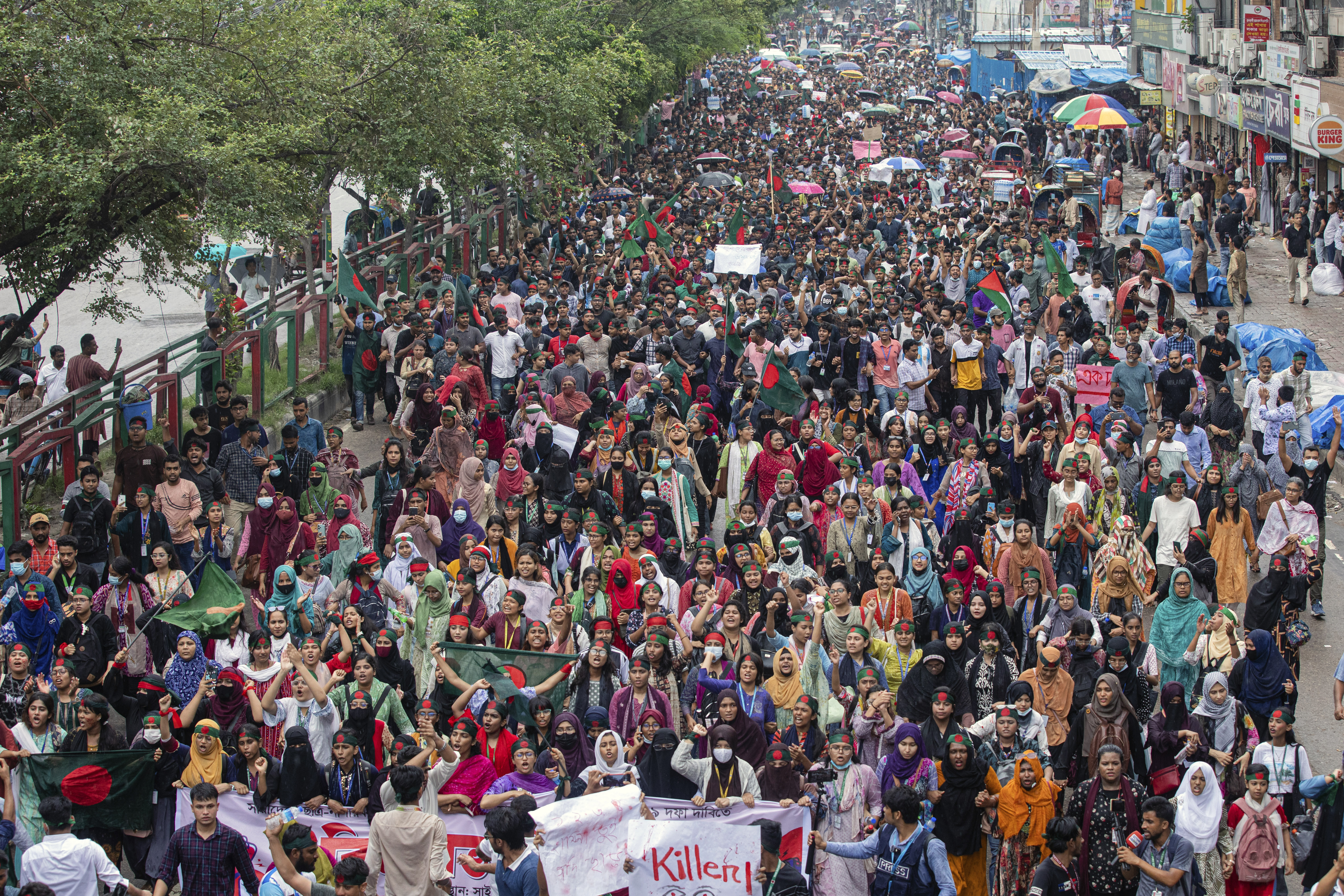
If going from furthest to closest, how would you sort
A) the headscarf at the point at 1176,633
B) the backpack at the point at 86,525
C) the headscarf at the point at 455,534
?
the backpack at the point at 86,525, the headscarf at the point at 455,534, the headscarf at the point at 1176,633

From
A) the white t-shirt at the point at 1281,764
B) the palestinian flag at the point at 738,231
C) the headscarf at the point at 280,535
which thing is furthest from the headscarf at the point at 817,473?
the palestinian flag at the point at 738,231

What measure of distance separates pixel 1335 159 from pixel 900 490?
60.3 ft

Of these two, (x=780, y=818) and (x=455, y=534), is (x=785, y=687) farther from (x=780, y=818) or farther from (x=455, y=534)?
(x=455, y=534)

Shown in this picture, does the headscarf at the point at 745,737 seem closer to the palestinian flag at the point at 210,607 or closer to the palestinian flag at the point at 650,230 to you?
the palestinian flag at the point at 210,607

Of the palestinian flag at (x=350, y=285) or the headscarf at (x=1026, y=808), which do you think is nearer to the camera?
the headscarf at (x=1026, y=808)

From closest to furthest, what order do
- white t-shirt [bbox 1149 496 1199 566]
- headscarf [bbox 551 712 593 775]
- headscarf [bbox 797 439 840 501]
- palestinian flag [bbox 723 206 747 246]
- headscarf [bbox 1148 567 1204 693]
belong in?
headscarf [bbox 551 712 593 775]
headscarf [bbox 1148 567 1204 693]
white t-shirt [bbox 1149 496 1199 566]
headscarf [bbox 797 439 840 501]
palestinian flag [bbox 723 206 747 246]

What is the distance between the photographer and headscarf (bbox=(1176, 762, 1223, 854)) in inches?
306

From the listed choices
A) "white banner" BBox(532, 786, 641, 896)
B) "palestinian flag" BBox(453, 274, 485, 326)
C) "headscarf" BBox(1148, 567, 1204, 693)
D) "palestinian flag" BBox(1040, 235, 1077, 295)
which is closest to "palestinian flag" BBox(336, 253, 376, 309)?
"palestinian flag" BBox(453, 274, 485, 326)

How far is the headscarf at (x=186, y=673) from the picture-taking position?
938cm

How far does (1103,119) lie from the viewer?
3066cm

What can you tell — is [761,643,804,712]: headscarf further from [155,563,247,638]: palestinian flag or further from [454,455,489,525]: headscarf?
[454,455,489,525]: headscarf

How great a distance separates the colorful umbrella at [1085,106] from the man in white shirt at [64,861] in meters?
27.4

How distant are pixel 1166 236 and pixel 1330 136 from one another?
3.56m

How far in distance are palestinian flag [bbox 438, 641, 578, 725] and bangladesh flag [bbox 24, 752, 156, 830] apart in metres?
1.73
